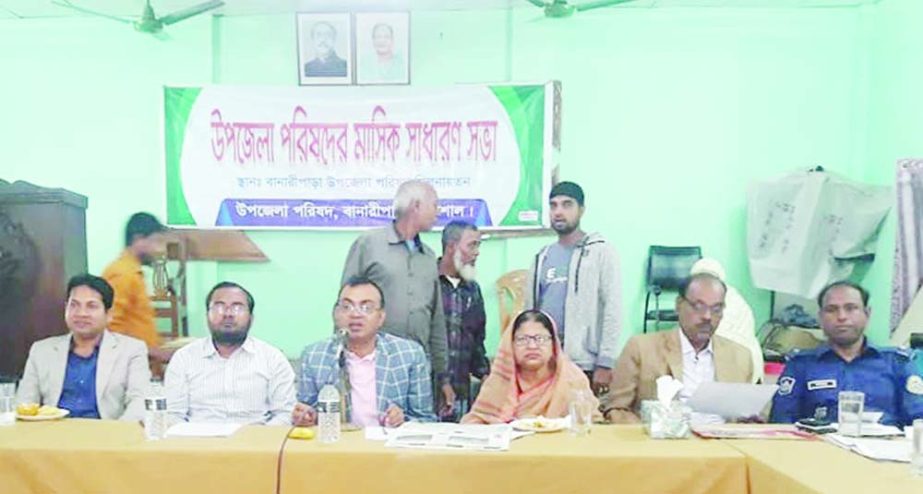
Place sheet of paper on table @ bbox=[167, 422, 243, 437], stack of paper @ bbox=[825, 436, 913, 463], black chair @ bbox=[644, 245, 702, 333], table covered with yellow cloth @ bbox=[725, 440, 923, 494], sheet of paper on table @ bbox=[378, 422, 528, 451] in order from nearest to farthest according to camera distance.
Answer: table covered with yellow cloth @ bbox=[725, 440, 923, 494] → stack of paper @ bbox=[825, 436, 913, 463] → sheet of paper on table @ bbox=[378, 422, 528, 451] → sheet of paper on table @ bbox=[167, 422, 243, 437] → black chair @ bbox=[644, 245, 702, 333]

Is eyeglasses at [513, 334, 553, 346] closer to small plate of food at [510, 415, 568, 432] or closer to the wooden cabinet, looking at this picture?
small plate of food at [510, 415, 568, 432]

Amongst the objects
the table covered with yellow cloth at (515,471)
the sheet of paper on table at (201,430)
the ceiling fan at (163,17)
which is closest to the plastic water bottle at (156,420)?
the sheet of paper on table at (201,430)

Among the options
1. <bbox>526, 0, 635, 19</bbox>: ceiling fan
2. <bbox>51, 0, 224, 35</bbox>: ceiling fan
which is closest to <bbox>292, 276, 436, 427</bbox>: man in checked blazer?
<bbox>526, 0, 635, 19</bbox>: ceiling fan

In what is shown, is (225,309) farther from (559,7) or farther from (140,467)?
(559,7)

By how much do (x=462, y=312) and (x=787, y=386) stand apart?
1.53m

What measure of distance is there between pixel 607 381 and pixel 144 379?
1869mm

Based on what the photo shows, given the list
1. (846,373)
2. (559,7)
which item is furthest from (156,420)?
(559,7)

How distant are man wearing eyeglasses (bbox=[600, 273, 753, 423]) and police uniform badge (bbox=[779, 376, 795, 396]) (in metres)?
0.13

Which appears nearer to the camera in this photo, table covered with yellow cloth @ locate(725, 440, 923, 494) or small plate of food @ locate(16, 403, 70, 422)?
table covered with yellow cloth @ locate(725, 440, 923, 494)

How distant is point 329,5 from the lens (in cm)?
465

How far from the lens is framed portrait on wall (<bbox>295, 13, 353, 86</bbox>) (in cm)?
470

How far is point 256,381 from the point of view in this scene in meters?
2.52

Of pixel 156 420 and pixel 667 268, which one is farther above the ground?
pixel 667 268

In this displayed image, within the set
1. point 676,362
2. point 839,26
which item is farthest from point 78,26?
point 839,26
